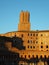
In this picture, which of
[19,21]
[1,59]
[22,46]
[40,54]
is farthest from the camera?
[19,21]

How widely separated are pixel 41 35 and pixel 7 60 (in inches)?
836

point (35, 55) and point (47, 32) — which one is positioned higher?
Answer: point (47, 32)

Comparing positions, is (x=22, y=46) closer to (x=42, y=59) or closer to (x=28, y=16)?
(x=42, y=59)

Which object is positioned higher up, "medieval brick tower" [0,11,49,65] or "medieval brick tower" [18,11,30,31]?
"medieval brick tower" [18,11,30,31]

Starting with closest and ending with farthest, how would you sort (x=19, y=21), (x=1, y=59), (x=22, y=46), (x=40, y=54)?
(x=1, y=59) < (x=40, y=54) < (x=22, y=46) < (x=19, y=21)

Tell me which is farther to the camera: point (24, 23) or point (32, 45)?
point (24, 23)

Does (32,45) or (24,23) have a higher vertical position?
(24,23)

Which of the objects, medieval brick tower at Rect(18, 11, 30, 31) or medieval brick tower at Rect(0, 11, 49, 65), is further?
medieval brick tower at Rect(18, 11, 30, 31)

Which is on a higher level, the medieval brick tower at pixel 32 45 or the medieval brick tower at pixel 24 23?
the medieval brick tower at pixel 24 23

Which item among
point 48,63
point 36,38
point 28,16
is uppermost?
point 28,16

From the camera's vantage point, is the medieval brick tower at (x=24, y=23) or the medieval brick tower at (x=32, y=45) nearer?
the medieval brick tower at (x=32, y=45)

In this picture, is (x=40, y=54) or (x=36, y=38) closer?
(x=40, y=54)

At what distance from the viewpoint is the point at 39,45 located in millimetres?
78938

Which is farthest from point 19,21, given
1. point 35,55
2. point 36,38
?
point 35,55
